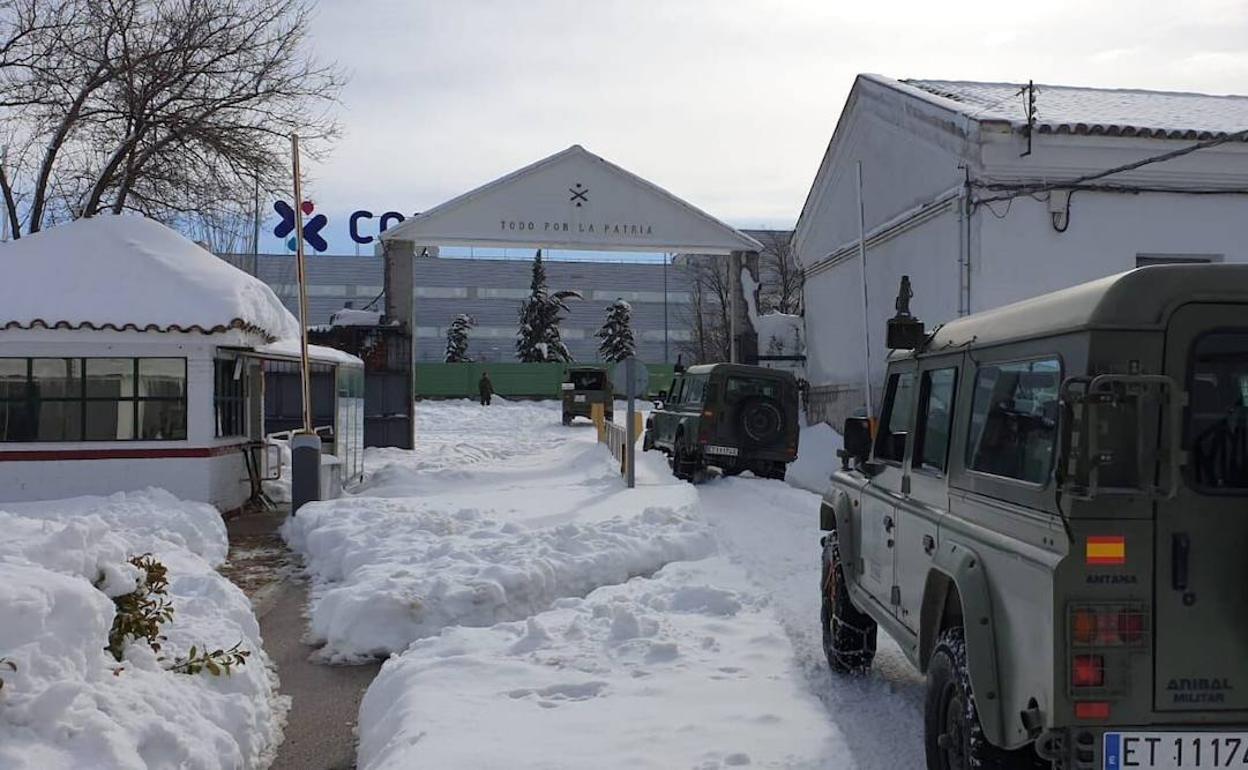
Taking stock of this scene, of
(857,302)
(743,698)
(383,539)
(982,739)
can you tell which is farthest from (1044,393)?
(857,302)

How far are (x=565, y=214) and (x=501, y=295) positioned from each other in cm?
5879

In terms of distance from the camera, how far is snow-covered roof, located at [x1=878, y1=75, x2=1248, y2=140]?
1547 cm

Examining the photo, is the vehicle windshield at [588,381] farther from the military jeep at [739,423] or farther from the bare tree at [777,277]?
the military jeep at [739,423]

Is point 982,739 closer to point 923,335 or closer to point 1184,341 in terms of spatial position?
point 1184,341

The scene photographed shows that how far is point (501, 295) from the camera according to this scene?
269 feet

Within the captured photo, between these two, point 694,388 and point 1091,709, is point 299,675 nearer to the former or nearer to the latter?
point 1091,709

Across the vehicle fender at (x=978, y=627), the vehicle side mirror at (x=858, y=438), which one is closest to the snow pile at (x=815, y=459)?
the vehicle side mirror at (x=858, y=438)

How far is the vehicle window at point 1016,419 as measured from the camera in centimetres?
375

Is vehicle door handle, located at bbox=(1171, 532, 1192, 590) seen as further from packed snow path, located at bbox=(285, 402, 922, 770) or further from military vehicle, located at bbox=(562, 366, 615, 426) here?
military vehicle, located at bbox=(562, 366, 615, 426)

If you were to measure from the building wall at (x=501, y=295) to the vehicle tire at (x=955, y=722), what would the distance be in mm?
74753

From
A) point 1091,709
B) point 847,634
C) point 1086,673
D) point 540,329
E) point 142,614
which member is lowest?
point 847,634

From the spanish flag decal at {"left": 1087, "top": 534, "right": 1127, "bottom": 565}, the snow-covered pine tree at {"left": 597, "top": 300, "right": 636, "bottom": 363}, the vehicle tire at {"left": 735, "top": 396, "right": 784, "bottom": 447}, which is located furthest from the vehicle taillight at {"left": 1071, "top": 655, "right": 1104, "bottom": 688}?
the snow-covered pine tree at {"left": 597, "top": 300, "right": 636, "bottom": 363}

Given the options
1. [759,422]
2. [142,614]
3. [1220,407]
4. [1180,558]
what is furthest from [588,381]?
[1180,558]

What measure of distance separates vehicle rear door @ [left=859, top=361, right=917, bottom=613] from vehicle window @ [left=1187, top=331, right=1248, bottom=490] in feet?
6.23
